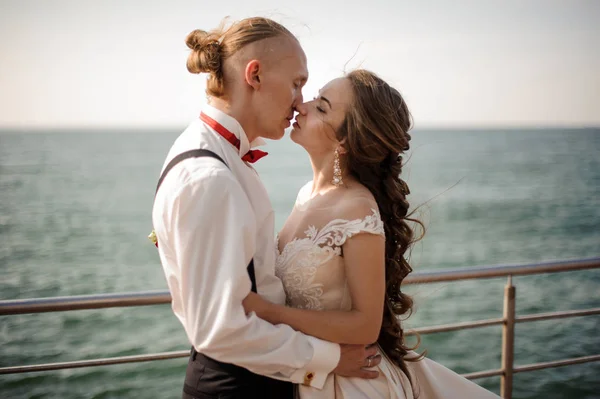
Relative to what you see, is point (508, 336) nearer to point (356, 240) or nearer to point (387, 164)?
point (387, 164)

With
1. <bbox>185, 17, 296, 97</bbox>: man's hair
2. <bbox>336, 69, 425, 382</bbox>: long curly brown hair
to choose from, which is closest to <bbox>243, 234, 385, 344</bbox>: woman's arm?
<bbox>336, 69, 425, 382</bbox>: long curly brown hair

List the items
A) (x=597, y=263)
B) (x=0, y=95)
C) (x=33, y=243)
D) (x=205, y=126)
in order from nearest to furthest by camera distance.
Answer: (x=205, y=126) → (x=597, y=263) → (x=33, y=243) → (x=0, y=95)

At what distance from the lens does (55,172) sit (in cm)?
6281

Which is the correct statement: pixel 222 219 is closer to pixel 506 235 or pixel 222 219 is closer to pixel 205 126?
pixel 205 126

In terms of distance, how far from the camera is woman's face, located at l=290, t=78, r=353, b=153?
7.69 feet

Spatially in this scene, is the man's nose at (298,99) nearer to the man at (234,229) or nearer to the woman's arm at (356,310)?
the man at (234,229)

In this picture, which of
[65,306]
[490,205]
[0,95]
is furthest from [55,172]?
[65,306]

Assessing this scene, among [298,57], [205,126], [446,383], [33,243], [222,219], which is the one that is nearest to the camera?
[222,219]

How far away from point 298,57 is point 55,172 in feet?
218

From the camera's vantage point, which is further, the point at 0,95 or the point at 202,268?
the point at 0,95

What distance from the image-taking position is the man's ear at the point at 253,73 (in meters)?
1.98

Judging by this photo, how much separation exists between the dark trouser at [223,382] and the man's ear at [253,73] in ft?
3.11

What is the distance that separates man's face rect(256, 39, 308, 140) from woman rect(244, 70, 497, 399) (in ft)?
0.68

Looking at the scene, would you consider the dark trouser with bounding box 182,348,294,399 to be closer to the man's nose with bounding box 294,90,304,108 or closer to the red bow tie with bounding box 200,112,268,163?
the red bow tie with bounding box 200,112,268,163
